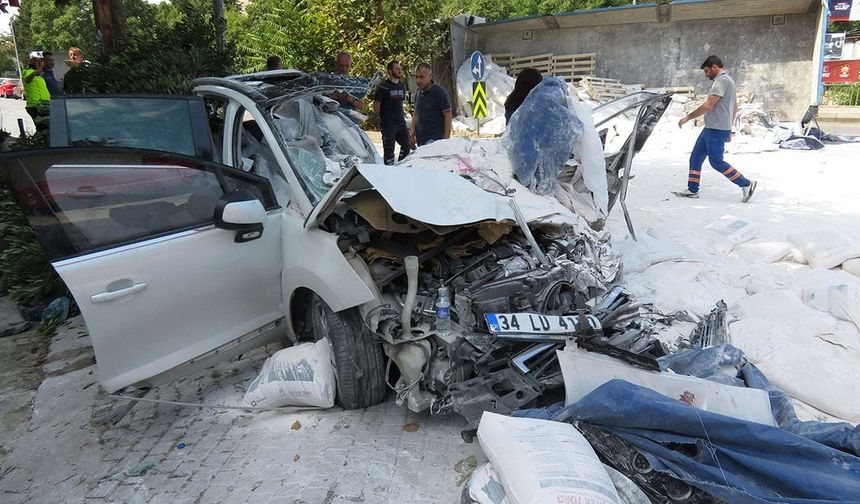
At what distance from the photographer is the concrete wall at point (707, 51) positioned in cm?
1333

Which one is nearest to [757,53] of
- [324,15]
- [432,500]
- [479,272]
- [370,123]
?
[370,123]

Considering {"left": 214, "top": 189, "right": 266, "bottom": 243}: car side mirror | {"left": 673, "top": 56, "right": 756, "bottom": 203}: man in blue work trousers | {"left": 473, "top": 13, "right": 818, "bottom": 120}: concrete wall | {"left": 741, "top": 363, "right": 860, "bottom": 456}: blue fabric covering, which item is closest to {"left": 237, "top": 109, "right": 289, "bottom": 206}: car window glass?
{"left": 214, "top": 189, "right": 266, "bottom": 243}: car side mirror

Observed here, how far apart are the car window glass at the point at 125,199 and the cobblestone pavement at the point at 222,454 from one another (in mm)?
1144

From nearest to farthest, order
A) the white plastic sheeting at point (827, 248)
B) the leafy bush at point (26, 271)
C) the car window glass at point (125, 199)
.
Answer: the car window glass at point (125, 199), the white plastic sheeting at point (827, 248), the leafy bush at point (26, 271)

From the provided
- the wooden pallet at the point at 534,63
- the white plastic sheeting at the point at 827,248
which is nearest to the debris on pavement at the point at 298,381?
the white plastic sheeting at the point at 827,248

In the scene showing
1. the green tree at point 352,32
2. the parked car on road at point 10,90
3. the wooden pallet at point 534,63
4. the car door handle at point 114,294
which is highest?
the parked car on road at point 10,90

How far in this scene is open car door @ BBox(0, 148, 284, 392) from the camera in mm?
2637

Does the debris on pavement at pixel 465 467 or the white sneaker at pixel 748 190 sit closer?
the debris on pavement at pixel 465 467

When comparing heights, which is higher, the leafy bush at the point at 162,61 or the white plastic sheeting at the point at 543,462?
the leafy bush at the point at 162,61

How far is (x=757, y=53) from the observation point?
1360cm

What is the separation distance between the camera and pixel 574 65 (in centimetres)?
1546

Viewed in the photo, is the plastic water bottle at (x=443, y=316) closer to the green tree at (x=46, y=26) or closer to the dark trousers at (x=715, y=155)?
the dark trousers at (x=715, y=155)

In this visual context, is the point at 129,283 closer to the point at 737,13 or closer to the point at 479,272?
the point at 479,272

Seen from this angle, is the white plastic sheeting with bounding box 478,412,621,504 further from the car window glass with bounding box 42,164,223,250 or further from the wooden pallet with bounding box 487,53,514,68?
the wooden pallet with bounding box 487,53,514,68
